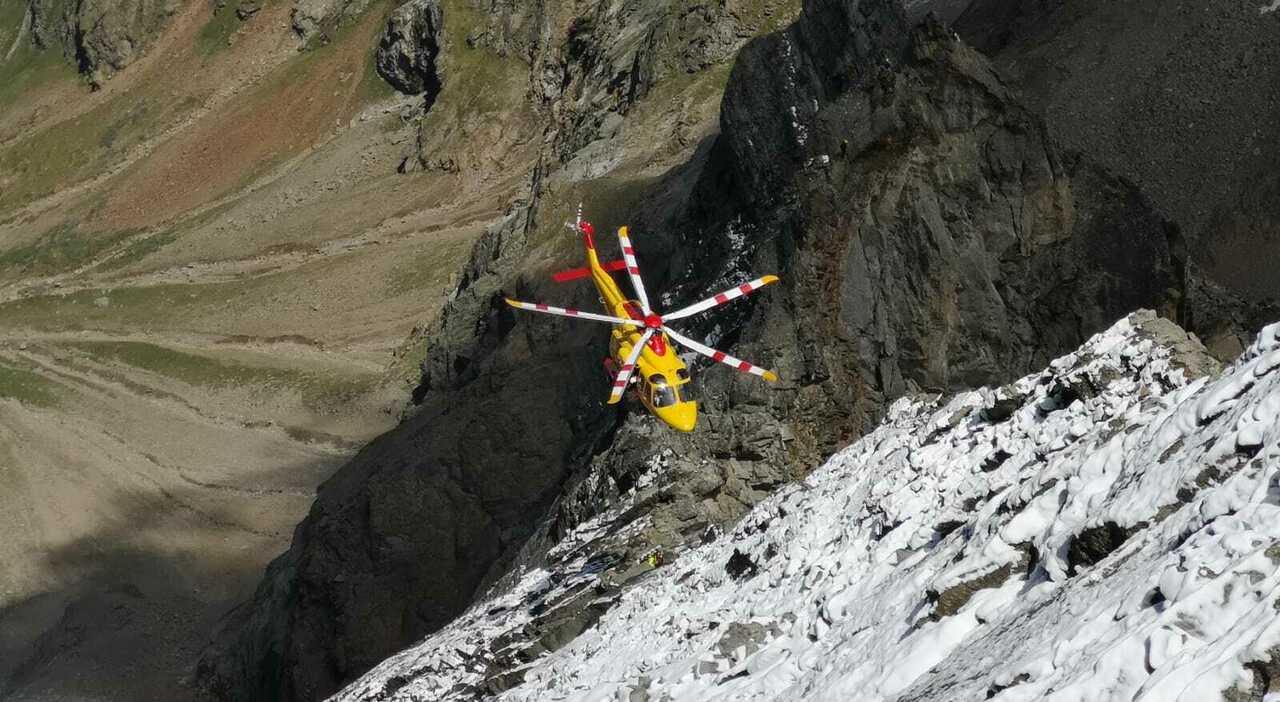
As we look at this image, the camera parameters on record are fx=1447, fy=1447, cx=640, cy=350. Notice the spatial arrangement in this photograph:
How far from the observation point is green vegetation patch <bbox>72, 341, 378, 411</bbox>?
Answer: 61969 millimetres

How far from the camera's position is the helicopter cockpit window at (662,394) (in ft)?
95.3

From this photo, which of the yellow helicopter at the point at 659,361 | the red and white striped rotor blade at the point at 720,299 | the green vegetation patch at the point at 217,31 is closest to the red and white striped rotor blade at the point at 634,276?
the yellow helicopter at the point at 659,361

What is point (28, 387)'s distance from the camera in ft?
232

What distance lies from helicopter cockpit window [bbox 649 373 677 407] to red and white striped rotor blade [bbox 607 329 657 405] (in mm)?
582

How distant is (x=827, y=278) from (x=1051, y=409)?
1195 centimetres

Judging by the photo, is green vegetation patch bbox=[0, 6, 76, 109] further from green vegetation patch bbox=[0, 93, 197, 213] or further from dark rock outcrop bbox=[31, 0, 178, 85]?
green vegetation patch bbox=[0, 93, 197, 213]

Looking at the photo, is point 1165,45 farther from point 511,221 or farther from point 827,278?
point 511,221

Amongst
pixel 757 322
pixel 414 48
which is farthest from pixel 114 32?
pixel 757 322

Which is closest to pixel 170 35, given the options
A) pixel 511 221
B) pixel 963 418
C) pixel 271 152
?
pixel 271 152

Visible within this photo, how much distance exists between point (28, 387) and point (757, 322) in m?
51.4

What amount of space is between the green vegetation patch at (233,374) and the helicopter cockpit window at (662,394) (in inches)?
1337

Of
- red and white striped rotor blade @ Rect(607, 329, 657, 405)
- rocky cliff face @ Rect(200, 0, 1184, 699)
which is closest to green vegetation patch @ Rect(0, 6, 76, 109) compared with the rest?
rocky cliff face @ Rect(200, 0, 1184, 699)

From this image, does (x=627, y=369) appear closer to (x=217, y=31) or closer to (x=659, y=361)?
(x=659, y=361)

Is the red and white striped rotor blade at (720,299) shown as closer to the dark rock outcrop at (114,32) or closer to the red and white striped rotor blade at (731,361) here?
the red and white striped rotor blade at (731,361)
